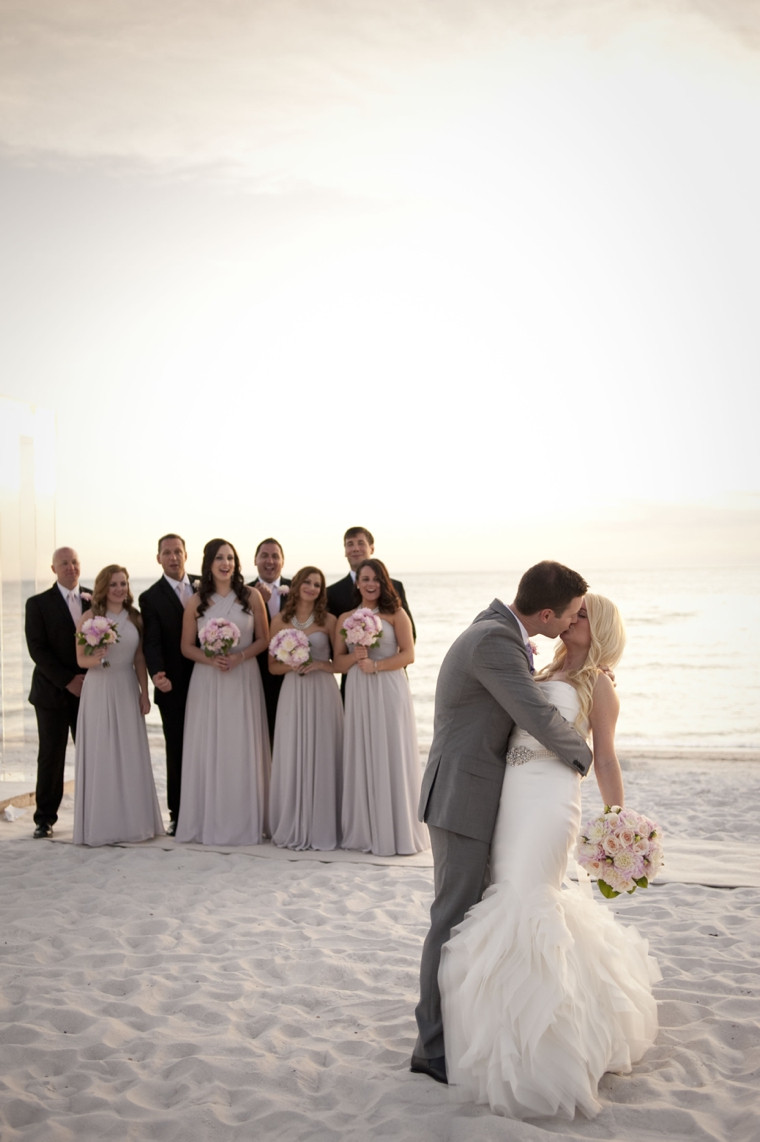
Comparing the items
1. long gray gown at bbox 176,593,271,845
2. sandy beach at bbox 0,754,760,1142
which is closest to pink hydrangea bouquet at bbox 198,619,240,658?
long gray gown at bbox 176,593,271,845

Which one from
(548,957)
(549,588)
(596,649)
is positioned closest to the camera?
(548,957)

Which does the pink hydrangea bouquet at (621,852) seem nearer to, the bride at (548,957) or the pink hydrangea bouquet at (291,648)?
the bride at (548,957)

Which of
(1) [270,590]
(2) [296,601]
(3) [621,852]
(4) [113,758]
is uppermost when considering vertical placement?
(1) [270,590]

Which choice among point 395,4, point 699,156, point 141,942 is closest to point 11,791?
point 141,942

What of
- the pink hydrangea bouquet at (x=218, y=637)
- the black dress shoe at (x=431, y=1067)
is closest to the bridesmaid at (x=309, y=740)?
the pink hydrangea bouquet at (x=218, y=637)

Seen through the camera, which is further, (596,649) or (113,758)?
(113,758)

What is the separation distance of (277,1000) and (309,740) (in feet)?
9.97

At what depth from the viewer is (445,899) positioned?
11.9 feet

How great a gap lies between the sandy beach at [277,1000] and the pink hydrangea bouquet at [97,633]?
1562mm

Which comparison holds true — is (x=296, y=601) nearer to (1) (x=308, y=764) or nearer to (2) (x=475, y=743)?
(1) (x=308, y=764)

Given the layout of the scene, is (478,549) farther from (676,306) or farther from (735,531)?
(676,306)

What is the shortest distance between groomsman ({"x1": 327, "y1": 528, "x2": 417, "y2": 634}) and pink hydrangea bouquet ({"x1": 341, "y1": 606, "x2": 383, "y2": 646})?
0.51 metres

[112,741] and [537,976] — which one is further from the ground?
[112,741]

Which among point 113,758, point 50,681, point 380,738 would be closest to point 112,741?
point 113,758
